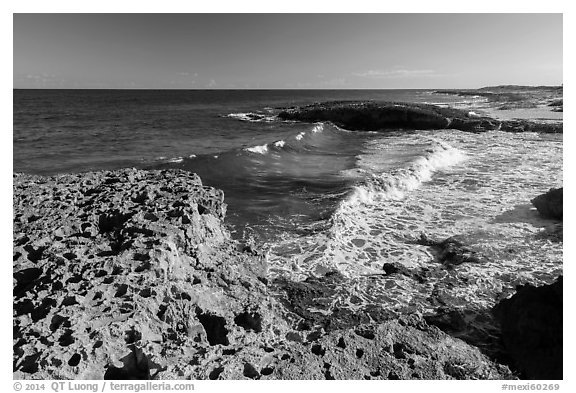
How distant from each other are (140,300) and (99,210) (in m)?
3.03

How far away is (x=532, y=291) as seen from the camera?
5891 millimetres

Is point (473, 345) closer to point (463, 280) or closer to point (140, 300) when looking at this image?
point (463, 280)

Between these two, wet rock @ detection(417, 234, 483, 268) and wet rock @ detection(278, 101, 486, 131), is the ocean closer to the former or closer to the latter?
wet rock @ detection(417, 234, 483, 268)

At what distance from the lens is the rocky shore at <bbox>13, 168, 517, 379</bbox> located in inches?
164

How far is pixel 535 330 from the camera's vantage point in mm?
5316

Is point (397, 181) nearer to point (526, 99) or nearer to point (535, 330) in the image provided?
point (535, 330)

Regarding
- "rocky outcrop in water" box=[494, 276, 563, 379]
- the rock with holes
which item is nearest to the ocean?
"rocky outcrop in water" box=[494, 276, 563, 379]

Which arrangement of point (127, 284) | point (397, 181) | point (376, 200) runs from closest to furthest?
point (127, 284) < point (376, 200) < point (397, 181)

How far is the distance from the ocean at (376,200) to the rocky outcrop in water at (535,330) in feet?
3.74

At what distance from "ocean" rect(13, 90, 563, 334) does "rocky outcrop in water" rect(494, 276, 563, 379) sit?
1140mm

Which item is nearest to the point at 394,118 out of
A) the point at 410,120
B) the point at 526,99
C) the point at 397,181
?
the point at 410,120

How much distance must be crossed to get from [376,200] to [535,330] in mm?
8528

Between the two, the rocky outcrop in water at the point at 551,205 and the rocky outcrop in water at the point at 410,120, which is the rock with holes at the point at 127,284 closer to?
the rocky outcrop in water at the point at 551,205

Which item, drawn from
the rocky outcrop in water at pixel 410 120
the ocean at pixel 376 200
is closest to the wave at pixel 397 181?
the ocean at pixel 376 200
